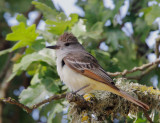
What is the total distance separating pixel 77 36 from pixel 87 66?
85cm

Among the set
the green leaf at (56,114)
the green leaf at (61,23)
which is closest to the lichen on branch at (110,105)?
the green leaf at (56,114)

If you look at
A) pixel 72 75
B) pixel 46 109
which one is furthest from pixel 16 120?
pixel 72 75

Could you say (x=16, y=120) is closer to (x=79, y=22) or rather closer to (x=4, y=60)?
(x=4, y=60)

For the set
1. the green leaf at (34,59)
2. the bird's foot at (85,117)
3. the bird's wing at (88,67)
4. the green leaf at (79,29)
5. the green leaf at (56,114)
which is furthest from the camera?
the green leaf at (79,29)

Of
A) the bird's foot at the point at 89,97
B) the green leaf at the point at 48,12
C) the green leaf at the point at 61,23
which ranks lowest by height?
the bird's foot at the point at 89,97

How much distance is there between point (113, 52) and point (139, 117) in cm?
154

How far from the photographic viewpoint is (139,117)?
18.6ft

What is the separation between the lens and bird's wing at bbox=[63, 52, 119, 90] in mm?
4516

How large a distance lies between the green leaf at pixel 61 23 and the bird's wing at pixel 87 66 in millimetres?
699

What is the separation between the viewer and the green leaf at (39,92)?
207 inches

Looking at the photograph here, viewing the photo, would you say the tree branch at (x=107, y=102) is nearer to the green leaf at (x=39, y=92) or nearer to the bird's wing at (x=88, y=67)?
the bird's wing at (x=88, y=67)

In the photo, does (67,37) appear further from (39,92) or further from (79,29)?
(39,92)

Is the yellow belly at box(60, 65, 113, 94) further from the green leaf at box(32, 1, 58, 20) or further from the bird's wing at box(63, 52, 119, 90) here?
the green leaf at box(32, 1, 58, 20)

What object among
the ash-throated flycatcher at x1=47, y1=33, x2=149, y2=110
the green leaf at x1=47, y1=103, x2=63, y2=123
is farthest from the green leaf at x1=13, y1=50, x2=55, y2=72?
the green leaf at x1=47, y1=103, x2=63, y2=123
